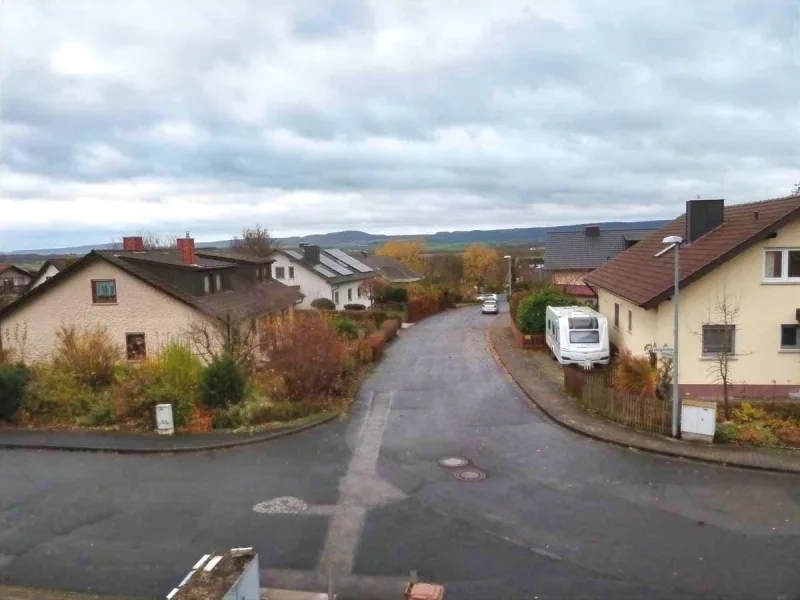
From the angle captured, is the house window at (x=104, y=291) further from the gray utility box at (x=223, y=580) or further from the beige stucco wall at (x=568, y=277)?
the beige stucco wall at (x=568, y=277)

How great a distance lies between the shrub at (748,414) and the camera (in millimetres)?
16878

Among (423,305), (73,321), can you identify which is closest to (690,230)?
(73,321)

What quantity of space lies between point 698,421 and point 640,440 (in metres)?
1.50

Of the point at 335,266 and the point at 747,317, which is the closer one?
the point at 747,317

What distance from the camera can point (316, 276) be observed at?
169 ft

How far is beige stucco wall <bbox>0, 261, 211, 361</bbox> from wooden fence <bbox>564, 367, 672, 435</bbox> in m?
15.7

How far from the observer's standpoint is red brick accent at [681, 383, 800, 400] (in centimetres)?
1988

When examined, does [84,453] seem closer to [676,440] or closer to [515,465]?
[515,465]

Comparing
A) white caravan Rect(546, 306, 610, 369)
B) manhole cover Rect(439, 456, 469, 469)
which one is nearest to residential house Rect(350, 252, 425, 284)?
white caravan Rect(546, 306, 610, 369)

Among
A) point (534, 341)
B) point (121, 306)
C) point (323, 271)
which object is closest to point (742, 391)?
point (534, 341)

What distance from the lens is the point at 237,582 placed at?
752 cm

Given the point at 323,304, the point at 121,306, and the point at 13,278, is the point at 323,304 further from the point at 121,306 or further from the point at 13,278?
the point at 13,278

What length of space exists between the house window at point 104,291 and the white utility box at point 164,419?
36.1 feet

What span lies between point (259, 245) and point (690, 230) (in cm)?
5849
